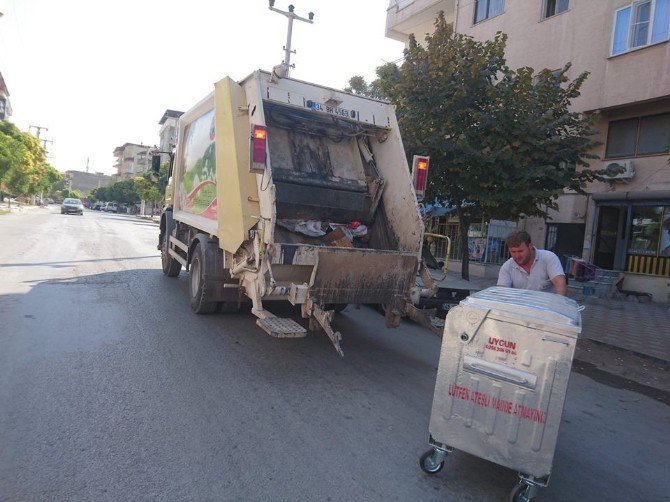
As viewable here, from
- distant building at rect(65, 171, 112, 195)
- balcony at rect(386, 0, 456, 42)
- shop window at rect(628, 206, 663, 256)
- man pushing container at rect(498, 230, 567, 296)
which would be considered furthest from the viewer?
distant building at rect(65, 171, 112, 195)

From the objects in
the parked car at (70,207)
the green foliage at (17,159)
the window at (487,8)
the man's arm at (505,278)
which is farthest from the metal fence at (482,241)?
the parked car at (70,207)

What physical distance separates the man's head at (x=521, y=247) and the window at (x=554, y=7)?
15062mm

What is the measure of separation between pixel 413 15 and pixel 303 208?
18.4 m

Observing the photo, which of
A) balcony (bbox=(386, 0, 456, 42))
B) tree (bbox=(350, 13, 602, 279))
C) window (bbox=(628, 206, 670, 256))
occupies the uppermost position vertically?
balcony (bbox=(386, 0, 456, 42))

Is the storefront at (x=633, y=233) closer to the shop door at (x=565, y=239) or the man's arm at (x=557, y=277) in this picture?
the shop door at (x=565, y=239)

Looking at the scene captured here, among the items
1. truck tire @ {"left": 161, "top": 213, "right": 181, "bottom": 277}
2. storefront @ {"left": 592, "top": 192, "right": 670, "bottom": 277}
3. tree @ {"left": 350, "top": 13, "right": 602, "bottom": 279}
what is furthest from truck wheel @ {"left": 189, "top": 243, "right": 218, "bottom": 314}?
storefront @ {"left": 592, "top": 192, "right": 670, "bottom": 277}

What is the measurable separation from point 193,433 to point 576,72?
623 inches

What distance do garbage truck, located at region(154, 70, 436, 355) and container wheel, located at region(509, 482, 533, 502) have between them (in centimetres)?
221

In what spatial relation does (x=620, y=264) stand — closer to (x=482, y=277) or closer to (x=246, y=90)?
(x=482, y=277)

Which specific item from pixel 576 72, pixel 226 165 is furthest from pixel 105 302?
pixel 576 72

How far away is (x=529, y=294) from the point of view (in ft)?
11.0

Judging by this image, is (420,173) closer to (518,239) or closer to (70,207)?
(518,239)

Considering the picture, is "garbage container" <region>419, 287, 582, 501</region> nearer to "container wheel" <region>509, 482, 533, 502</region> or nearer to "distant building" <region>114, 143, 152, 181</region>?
"container wheel" <region>509, 482, 533, 502</region>

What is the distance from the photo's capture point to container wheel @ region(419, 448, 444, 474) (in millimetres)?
3051
